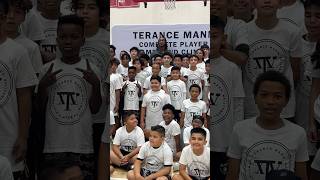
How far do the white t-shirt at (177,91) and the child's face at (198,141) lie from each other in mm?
1373

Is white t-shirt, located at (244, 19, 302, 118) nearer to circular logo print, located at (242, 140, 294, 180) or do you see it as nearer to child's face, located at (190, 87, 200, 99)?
circular logo print, located at (242, 140, 294, 180)

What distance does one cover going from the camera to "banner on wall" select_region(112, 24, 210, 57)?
7.06 metres

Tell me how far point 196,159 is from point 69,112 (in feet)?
6.47

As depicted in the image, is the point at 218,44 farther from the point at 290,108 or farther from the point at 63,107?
the point at 63,107

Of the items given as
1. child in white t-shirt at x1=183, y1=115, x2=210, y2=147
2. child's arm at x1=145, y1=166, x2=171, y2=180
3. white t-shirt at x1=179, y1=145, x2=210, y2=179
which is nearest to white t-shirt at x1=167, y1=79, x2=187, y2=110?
child in white t-shirt at x1=183, y1=115, x2=210, y2=147

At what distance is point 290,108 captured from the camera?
188cm

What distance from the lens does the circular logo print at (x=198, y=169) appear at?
3819mm

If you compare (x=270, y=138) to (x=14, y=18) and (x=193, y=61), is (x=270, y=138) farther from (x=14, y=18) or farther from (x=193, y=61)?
(x=193, y=61)

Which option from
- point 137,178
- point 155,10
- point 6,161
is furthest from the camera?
point 155,10

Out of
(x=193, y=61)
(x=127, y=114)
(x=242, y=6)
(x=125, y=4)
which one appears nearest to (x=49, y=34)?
(x=242, y=6)

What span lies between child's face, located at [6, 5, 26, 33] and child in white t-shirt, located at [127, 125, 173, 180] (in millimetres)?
2211

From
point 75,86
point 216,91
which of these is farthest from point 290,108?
point 75,86

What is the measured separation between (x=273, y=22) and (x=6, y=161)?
136cm

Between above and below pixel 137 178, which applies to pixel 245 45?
above
